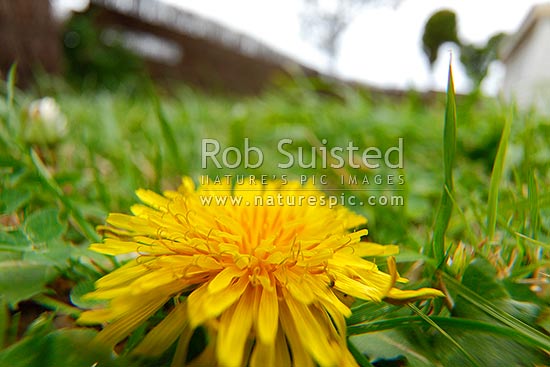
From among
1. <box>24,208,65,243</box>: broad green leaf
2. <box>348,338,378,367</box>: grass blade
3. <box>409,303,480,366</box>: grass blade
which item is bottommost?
<box>348,338,378,367</box>: grass blade

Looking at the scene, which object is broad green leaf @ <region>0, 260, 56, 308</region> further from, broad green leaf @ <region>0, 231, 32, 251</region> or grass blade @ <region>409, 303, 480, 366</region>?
grass blade @ <region>409, 303, 480, 366</region>

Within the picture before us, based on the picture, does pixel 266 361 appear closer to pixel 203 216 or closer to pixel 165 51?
pixel 203 216

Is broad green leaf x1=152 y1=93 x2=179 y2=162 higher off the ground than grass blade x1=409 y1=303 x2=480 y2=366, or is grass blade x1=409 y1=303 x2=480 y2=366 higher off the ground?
broad green leaf x1=152 y1=93 x2=179 y2=162

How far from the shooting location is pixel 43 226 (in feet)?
1.44

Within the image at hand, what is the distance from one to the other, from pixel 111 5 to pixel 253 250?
18.7ft

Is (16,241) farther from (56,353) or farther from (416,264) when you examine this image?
(416,264)

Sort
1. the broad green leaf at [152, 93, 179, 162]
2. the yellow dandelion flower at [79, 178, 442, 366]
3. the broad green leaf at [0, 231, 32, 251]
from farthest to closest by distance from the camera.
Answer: the broad green leaf at [152, 93, 179, 162] < the broad green leaf at [0, 231, 32, 251] < the yellow dandelion flower at [79, 178, 442, 366]

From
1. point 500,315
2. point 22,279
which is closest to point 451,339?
point 500,315

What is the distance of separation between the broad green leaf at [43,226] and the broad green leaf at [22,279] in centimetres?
3

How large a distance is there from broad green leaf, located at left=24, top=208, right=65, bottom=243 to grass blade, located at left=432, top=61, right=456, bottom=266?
16.0 inches

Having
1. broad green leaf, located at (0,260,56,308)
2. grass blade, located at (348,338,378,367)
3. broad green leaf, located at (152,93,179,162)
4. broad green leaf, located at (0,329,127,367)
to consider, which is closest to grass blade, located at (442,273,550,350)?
grass blade, located at (348,338,378,367)

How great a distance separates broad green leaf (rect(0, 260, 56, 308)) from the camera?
36cm

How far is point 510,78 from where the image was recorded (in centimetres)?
162

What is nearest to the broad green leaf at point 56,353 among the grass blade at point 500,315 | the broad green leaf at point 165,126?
the grass blade at point 500,315
